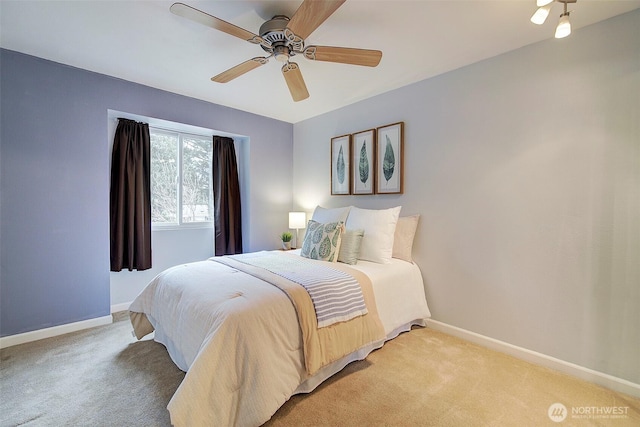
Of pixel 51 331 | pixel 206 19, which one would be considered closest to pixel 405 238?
pixel 206 19

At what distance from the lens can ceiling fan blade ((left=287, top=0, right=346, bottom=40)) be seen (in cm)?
142

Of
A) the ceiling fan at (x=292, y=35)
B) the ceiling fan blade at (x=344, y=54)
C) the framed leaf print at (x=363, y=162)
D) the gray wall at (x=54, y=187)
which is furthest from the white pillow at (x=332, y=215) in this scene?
the gray wall at (x=54, y=187)

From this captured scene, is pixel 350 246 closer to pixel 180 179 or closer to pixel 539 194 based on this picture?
pixel 539 194

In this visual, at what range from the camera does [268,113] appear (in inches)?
158

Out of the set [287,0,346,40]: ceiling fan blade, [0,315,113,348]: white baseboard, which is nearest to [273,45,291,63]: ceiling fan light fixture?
[287,0,346,40]: ceiling fan blade

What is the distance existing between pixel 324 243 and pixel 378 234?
55 centimetres

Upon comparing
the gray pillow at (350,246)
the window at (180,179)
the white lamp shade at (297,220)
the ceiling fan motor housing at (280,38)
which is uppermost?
the ceiling fan motor housing at (280,38)

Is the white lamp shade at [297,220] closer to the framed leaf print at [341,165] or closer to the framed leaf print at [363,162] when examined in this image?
the framed leaf print at [341,165]

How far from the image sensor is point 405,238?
285cm

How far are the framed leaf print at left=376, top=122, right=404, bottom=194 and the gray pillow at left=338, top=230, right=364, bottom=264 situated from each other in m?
0.70

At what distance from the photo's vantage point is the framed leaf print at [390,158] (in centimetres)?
301

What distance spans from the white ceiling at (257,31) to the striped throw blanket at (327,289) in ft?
6.03

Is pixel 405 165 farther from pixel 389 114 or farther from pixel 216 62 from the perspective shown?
pixel 216 62

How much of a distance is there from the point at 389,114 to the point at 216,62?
186 cm
